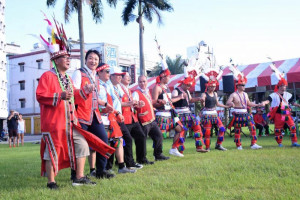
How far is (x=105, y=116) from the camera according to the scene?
235 inches

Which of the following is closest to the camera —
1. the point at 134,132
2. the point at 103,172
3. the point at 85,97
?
the point at 85,97

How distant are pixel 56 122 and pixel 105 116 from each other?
1427mm

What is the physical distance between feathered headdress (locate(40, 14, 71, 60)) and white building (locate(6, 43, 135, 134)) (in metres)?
38.1

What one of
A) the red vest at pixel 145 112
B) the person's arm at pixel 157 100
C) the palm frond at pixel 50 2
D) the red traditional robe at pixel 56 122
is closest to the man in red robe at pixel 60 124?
the red traditional robe at pixel 56 122

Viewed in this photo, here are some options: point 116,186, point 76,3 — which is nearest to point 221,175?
point 116,186

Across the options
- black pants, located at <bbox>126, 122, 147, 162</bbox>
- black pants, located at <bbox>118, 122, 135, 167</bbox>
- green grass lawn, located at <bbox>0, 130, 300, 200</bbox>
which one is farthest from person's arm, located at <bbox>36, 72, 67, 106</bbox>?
black pants, located at <bbox>126, 122, 147, 162</bbox>

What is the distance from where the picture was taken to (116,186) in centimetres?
468

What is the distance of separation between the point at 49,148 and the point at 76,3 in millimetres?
17563

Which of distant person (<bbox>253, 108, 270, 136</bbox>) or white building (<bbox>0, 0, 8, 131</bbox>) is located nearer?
distant person (<bbox>253, 108, 270, 136</bbox>)

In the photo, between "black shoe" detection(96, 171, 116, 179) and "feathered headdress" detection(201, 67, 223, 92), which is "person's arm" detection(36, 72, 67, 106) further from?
"feathered headdress" detection(201, 67, 223, 92)

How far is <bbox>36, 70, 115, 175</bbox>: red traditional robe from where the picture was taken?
15.0ft

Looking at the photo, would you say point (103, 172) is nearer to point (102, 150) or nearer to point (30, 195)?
point (102, 150)

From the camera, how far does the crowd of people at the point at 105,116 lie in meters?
4.66

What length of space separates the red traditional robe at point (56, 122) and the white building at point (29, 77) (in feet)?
126
